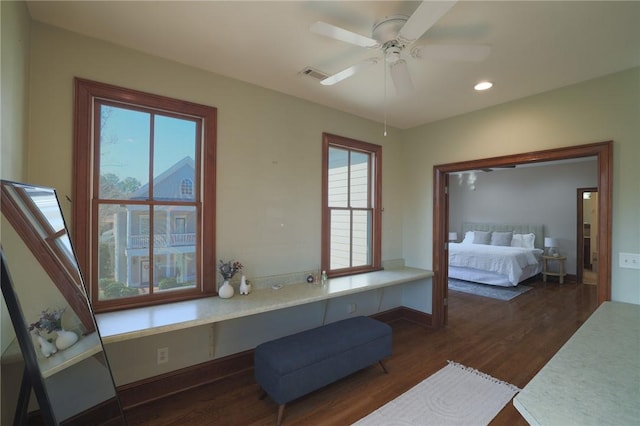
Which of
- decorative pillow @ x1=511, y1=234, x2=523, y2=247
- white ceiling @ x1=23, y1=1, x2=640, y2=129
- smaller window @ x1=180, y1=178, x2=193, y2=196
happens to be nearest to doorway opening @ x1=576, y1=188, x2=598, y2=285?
decorative pillow @ x1=511, y1=234, x2=523, y2=247

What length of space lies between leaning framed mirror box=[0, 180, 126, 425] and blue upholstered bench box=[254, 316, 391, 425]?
37.7 inches

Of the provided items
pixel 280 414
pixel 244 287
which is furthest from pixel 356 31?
pixel 280 414

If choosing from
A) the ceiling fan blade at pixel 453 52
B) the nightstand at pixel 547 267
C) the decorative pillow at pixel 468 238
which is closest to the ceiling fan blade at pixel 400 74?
the ceiling fan blade at pixel 453 52

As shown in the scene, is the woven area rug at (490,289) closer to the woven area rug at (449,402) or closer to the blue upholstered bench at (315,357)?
the woven area rug at (449,402)

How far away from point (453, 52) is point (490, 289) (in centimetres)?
546

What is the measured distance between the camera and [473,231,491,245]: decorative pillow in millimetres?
7719

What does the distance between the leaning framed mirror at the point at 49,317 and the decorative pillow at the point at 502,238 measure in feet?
26.8

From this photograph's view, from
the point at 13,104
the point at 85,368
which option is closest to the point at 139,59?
the point at 13,104

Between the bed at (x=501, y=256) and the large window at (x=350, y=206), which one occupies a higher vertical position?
the large window at (x=350, y=206)

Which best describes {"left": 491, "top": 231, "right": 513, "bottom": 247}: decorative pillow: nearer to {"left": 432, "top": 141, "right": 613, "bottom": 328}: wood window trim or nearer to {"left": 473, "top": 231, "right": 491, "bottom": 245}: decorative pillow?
{"left": 473, "top": 231, "right": 491, "bottom": 245}: decorative pillow

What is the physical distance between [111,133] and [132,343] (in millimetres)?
1616

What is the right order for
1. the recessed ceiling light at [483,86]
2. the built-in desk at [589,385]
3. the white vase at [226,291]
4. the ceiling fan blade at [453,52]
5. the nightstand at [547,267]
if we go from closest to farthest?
1. the built-in desk at [589,385]
2. the ceiling fan blade at [453,52]
3. the white vase at [226,291]
4. the recessed ceiling light at [483,86]
5. the nightstand at [547,267]

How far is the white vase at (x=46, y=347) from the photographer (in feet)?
4.28

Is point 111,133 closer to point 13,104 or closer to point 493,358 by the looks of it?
point 13,104
